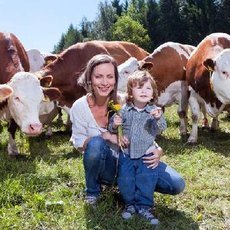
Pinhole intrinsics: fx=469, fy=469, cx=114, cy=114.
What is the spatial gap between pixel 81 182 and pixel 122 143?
100 centimetres

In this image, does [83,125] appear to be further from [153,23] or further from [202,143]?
[153,23]

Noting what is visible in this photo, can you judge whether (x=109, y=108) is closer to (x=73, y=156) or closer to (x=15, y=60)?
(x=73, y=156)

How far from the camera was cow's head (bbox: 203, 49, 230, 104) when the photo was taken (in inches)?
276

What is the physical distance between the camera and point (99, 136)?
4109mm

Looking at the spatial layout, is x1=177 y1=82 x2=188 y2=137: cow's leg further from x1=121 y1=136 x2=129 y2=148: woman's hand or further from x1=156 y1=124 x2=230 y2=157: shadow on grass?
x1=121 y1=136 x2=129 y2=148: woman's hand

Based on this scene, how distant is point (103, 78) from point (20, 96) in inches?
92.7

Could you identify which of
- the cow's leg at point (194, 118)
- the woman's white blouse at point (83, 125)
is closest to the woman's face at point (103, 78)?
the woman's white blouse at point (83, 125)

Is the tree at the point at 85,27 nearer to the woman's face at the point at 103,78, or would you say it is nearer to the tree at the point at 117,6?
the tree at the point at 117,6

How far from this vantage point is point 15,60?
23.3 ft

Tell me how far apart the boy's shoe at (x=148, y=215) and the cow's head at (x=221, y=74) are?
3.53 m

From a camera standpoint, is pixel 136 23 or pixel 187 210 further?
pixel 136 23

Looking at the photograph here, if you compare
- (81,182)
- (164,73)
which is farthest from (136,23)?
Answer: (81,182)

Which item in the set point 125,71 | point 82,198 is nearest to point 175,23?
point 125,71

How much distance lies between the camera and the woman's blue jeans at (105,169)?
4.04 meters
